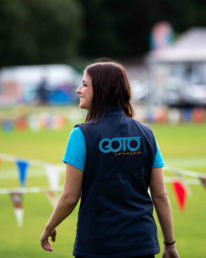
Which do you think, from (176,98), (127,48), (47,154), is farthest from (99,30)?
(47,154)

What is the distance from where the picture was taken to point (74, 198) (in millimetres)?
2375

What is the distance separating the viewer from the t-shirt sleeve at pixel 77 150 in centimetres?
229

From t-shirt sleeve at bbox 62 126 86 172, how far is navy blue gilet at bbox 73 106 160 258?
2 cm

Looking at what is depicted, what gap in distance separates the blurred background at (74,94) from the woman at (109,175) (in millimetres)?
293

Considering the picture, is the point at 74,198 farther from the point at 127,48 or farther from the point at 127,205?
the point at 127,48

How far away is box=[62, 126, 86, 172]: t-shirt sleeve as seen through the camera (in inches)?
90.4

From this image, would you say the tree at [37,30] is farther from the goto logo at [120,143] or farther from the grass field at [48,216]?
the goto logo at [120,143]

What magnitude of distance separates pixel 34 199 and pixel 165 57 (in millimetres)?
36048

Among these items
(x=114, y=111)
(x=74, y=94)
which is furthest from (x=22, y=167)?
(x=74, y=94)

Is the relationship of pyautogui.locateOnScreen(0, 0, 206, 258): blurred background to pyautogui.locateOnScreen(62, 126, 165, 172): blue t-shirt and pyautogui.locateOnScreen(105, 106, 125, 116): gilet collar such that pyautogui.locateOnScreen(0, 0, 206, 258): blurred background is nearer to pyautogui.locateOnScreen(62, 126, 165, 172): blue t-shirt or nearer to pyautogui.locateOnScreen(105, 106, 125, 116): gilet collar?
pyautogui.locateOnScreen(105, 106, 125, 116): gilet collar

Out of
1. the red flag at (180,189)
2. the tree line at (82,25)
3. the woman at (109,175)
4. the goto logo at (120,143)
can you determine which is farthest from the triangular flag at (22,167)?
the tree line at (82,25)

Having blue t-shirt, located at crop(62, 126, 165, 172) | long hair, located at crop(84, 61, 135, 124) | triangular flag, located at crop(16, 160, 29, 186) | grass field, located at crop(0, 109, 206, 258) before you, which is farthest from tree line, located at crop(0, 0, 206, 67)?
blue t-shirt, located at crop(62, 126, 165, 172)

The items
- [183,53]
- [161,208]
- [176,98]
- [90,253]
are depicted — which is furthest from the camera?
[183,53]

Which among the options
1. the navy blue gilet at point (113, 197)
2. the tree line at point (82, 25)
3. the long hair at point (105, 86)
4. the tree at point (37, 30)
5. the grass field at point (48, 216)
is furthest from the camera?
the tree line at point (82, 25)
